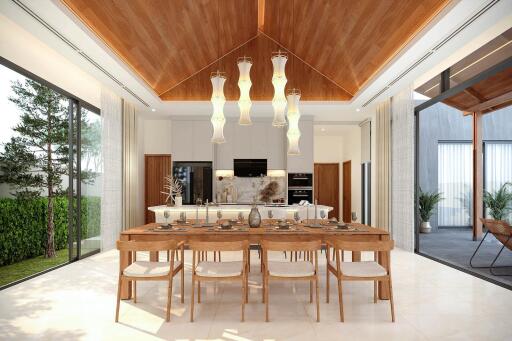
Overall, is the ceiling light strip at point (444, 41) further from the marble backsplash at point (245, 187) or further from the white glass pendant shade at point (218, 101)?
the marble backsplash at point (245, 187)

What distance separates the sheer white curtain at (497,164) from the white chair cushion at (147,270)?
8.56 m

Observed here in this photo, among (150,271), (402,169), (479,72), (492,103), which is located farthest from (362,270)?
(492,103)

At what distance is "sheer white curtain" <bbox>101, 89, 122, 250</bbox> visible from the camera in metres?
6.29

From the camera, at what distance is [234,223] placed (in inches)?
168

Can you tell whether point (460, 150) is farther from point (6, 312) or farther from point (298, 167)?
point (6, 312)

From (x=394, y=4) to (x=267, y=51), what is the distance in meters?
3.16

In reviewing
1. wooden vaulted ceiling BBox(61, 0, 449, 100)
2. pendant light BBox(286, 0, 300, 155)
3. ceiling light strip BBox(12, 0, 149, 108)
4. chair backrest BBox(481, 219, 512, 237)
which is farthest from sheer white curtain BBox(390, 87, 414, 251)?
ceiling light strip BBox(12, 0, 149, 108)

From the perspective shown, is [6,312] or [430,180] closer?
[6,312]

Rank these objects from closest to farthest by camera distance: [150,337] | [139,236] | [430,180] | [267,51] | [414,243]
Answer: [150,337], [139,236], [414,243], [267,51], [430,180]

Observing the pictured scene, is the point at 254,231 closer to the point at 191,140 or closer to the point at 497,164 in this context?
the point at 191,140

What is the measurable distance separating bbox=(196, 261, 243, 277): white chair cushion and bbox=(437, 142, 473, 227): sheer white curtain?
25.8 ft

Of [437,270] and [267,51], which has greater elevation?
[267,51]

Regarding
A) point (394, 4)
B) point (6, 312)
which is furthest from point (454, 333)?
point (6, 312)

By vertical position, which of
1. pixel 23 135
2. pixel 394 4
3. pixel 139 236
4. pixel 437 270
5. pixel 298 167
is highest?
pixel 394 4
